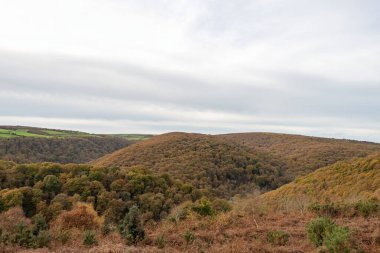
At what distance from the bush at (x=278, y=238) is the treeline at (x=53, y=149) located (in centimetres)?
8616

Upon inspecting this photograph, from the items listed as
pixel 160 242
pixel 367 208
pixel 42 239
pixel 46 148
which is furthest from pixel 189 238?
pixel 46 148

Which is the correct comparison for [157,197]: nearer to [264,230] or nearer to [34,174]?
[34,174]

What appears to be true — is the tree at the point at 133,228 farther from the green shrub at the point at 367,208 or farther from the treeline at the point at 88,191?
the treeline at the point at 88,191

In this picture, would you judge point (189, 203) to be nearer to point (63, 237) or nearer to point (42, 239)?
point (63, 237)

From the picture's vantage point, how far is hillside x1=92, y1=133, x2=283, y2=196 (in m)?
65.7

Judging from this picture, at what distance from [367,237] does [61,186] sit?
118 feet

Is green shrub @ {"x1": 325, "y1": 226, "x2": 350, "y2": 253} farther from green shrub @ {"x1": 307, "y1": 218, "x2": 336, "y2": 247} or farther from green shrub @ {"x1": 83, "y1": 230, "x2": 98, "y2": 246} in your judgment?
green shrub @ {"x1": 83, "y1": 230, "x2": 98, "y2": 246}

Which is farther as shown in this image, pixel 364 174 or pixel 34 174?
pixel 34 174

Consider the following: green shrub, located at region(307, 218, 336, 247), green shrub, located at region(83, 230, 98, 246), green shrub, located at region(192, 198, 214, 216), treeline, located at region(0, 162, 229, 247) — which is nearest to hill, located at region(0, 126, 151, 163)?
treeline, located at region(0, 162, 229, 247)

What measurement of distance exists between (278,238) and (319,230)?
1.38 metres

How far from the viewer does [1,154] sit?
9369 cm

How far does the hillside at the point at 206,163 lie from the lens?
65.7m

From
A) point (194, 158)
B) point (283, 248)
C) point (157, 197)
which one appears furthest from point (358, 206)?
point (194, 158)

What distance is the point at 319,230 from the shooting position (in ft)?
35.5
